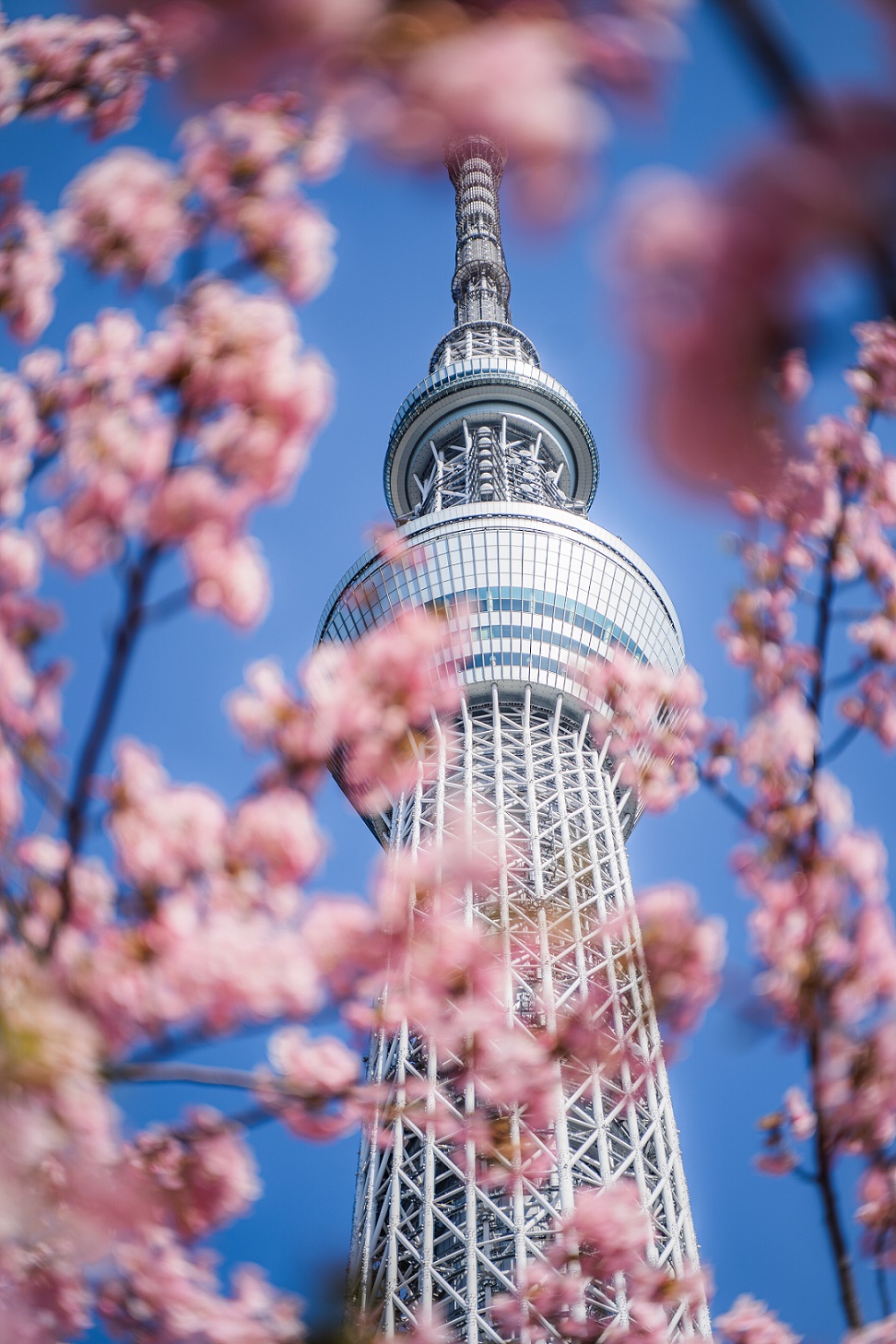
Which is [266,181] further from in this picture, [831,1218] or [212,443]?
[831,1218]

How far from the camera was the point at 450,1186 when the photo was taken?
84.3 ft

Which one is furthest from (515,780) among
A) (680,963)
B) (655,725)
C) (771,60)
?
(771,60)

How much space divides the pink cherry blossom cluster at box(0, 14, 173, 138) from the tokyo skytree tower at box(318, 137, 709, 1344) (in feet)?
39.6

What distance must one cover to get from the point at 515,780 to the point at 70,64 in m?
29.2

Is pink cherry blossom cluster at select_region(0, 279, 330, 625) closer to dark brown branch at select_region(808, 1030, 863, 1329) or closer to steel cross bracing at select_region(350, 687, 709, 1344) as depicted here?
dark brown branch at select_region(808, 1030, 863, 1329)

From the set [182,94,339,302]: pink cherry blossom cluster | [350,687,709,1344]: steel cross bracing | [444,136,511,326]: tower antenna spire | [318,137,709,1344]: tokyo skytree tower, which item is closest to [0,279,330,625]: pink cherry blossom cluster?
[182,94,339,302]: pink cherry blossom cluster

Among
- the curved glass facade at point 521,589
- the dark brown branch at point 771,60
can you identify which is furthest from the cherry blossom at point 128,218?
the curved glass facade at point 521,589

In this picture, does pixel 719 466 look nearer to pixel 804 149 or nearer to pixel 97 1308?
pixel 804 149

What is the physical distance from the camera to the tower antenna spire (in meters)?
53.0

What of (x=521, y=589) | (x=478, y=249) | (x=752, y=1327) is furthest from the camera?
(x=478, y=249)

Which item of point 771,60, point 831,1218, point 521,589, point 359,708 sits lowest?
point 831,1218

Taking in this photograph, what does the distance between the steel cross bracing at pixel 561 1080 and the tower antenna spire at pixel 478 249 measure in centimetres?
2803

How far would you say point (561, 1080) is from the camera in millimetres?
15805

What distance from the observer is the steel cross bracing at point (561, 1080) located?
71.5 feet
